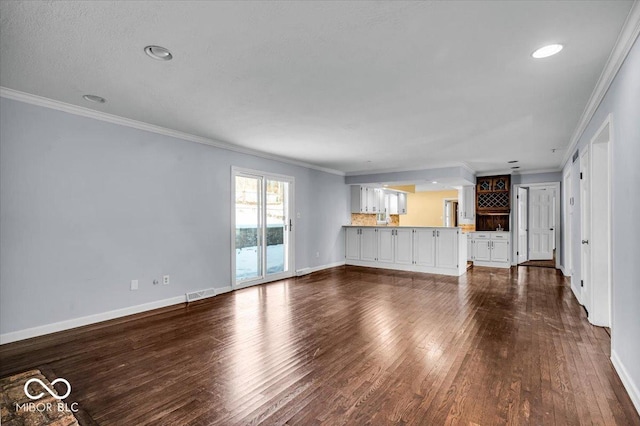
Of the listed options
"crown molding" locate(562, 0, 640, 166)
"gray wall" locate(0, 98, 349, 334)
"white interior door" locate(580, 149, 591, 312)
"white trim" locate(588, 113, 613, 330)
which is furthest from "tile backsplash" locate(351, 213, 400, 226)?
"crown molding" locate(562, 0, 640, 166)

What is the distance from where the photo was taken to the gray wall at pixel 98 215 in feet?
10.2

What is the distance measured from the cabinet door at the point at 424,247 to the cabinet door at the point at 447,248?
11cm

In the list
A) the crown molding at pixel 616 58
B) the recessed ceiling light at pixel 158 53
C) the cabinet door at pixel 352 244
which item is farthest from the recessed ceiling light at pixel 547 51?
the cabinet door at pixel 352 244

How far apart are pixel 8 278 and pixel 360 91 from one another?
392 cm

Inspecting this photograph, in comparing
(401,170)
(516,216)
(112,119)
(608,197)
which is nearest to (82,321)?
(112,119)

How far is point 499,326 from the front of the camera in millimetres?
3527

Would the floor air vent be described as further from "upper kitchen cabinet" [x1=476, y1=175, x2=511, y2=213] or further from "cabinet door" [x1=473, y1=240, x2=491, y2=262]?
"upper kitchen cabinet" [x1=476, y1=175, x2=511, y2=213]

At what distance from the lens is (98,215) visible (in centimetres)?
368

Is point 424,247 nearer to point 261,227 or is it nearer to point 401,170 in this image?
point 401,170

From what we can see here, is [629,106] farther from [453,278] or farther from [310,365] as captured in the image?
[453,278]

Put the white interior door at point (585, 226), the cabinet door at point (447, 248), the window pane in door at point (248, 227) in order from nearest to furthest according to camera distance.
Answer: the white interior door at point (585, 226) → the window pane in door at point (248, 227) → the cabinet door at point (447, 248)

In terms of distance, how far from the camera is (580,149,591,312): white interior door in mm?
3865

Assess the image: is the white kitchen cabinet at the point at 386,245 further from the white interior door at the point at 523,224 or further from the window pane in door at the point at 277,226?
the white interior door at the point at 523,224

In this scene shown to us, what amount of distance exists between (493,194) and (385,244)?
10.8 feet
